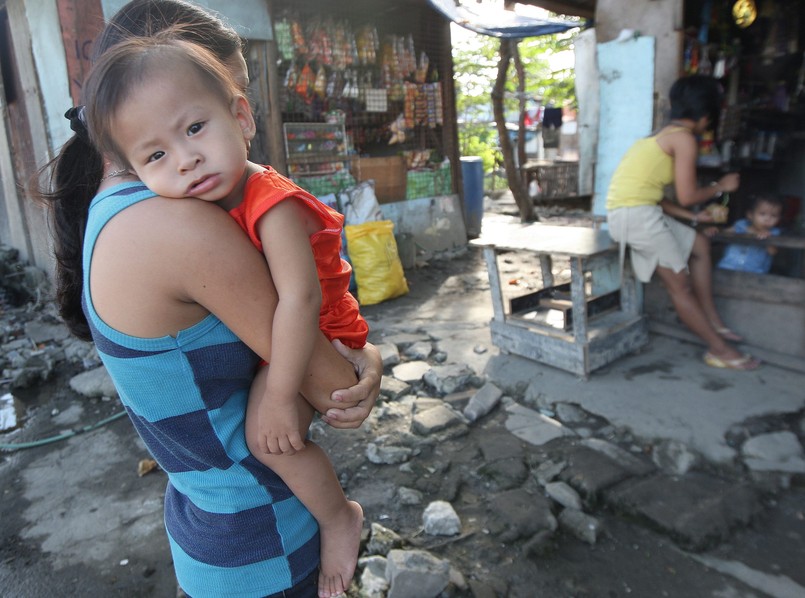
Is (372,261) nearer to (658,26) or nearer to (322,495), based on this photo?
(658,26)

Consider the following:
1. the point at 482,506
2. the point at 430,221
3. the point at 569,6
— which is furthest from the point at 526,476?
the point at 430,221

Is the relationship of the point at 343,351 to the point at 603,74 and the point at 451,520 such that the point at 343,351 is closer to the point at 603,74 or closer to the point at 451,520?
the point at 451,520

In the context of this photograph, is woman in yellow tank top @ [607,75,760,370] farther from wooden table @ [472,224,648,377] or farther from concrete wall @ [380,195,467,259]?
concrete wall @ [380,195,467,259]

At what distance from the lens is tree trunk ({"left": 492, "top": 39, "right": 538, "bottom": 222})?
8.40 m

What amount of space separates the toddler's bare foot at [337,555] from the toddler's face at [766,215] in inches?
153

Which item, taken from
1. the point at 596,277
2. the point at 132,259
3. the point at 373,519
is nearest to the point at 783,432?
the point at 596,277

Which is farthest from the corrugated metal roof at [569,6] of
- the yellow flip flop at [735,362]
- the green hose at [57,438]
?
the green hose at [57,438]

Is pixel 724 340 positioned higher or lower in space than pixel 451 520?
higher

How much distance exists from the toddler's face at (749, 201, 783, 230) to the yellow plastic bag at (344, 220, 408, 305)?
11.3ft

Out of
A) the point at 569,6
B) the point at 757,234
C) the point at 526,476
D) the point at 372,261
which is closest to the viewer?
the point at 526,476

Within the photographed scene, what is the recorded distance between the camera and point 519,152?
34.4 feet

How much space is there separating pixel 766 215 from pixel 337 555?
395cm

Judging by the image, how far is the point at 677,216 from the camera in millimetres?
4078

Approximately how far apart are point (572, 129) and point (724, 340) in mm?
19703
